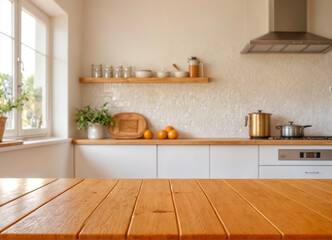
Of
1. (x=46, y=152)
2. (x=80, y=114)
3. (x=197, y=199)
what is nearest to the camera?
(x=197, y=199)

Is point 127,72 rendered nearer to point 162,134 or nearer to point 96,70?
point 96,70

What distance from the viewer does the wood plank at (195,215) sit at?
0.67 meters

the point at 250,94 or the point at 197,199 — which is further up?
the point at 250,94

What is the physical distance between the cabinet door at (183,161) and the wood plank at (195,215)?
191cm

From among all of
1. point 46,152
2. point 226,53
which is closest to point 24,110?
point 46,152

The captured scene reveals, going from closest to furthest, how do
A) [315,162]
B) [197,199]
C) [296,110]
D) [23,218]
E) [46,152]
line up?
1. [23,218]
2. [197,199]
3. [46,152]
4. [315,162]
5. [296,110]

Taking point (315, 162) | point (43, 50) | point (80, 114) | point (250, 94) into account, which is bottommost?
point (315, 162)

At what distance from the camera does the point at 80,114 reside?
3.31 m

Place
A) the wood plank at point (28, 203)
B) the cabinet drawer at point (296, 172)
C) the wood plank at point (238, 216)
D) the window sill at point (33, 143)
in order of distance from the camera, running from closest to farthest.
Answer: the wood plank at point (238, 216) → the wood plank at point (28, 203) → the window sill at point (33, 143) → the cabinet drawer at point (296, 172)

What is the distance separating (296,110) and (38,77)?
2.81 metres

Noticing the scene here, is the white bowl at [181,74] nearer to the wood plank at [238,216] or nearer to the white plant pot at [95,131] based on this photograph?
the white plant pot at [95,131]

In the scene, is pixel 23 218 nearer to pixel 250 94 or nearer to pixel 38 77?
pixel 38 77

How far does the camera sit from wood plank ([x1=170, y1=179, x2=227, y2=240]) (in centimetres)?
67

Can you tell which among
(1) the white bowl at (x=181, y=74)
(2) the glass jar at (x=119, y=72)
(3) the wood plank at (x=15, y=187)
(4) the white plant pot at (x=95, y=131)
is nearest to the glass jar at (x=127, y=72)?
(2) the glass jar at (x=119, y=72)
